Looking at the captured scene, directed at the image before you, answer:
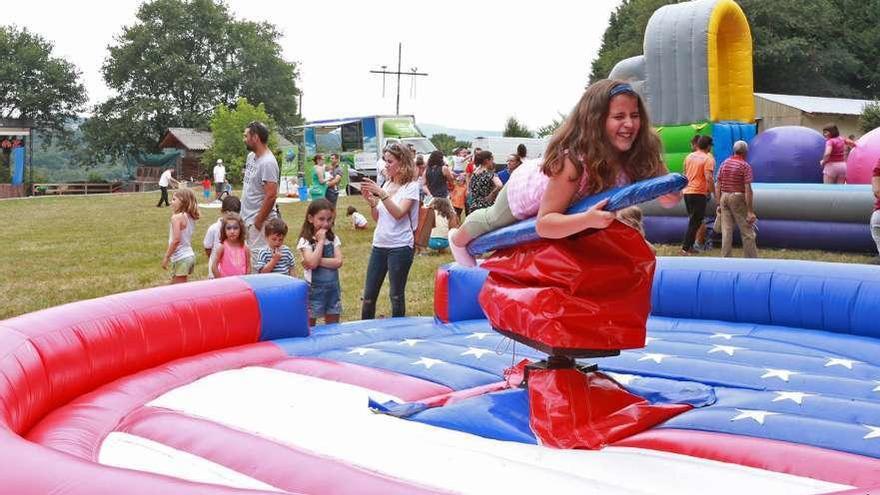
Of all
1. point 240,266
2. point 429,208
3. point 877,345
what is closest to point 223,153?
point 429,208

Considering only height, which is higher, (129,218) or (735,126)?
(735,126)

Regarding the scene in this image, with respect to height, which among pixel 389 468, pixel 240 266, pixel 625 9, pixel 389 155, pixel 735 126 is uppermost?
pixel 625 9

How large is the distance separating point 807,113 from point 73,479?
81.3ft

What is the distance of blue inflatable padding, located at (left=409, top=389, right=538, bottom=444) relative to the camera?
295 centimetres

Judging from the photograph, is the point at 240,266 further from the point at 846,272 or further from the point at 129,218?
the point at 129,218

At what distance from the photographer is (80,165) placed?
48375 millimetres

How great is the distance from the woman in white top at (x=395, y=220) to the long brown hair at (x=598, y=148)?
2.22 meters

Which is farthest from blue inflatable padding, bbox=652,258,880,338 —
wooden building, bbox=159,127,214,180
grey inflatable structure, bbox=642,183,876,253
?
wooden building, bbox=159,127,214,180

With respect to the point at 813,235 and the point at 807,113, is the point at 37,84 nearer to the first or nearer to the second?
the point at 807,113

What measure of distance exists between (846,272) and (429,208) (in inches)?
224

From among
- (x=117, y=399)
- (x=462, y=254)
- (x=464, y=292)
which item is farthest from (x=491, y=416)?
(x=464, y=292)

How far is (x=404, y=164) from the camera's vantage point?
16.9 ft

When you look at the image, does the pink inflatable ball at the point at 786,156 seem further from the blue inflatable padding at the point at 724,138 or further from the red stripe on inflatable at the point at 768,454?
the red stripe on inflatable at the point at 768,454

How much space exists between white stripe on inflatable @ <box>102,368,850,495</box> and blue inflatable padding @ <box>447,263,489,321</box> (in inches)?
63.0
